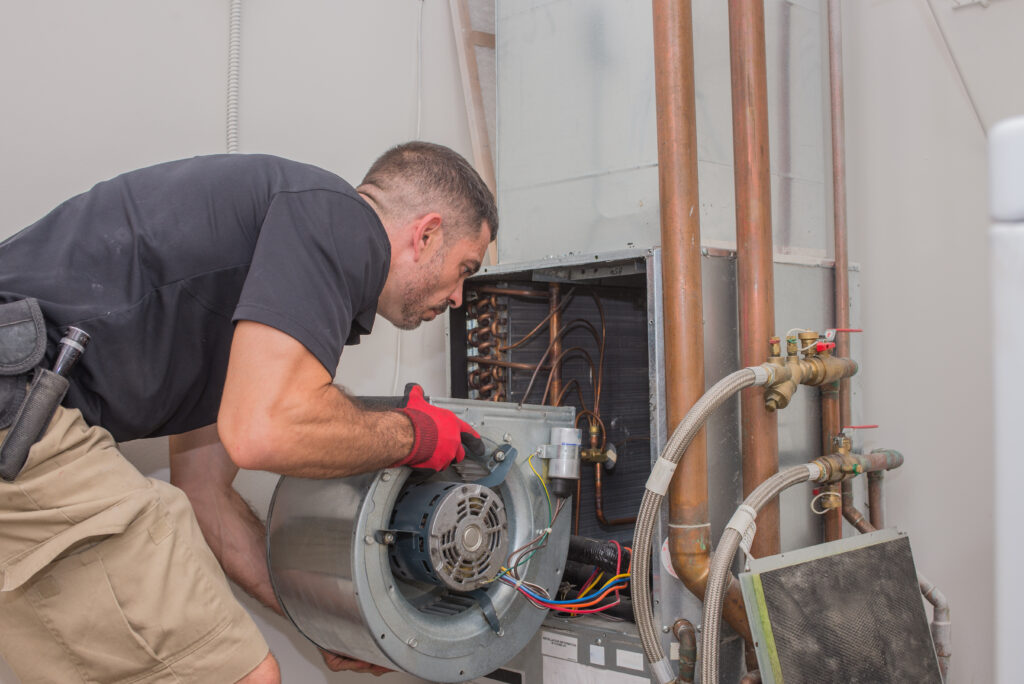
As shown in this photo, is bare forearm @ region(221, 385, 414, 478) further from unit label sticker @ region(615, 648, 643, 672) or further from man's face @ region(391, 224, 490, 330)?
unit label sticker @ region(615, 648, 643, 672)

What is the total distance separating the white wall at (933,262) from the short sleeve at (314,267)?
134cm

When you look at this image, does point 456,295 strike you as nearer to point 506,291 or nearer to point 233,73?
point 506,291

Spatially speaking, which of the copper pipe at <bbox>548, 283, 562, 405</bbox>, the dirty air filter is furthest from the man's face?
the dirty air filter

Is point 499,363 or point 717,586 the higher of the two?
point 499,363

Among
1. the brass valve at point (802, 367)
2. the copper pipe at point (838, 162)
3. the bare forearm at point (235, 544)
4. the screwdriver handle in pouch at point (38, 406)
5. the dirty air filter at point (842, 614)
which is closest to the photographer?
the screwdriver handle in pouch at point (38, 406)

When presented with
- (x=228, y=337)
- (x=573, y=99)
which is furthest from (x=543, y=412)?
(x=573, y=99)

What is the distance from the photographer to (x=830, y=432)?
5.13 ft

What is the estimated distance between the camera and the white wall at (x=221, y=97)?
1.41 m

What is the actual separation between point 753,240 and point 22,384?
3.58 ft

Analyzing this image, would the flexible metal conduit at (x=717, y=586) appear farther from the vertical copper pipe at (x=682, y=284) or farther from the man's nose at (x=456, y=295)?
the man's nose at (x=456, y=295)

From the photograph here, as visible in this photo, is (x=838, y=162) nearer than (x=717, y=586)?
No

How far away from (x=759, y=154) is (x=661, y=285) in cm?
30

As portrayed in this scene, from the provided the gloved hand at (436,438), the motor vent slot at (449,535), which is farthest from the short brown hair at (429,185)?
the motor vent slot at (449,535)

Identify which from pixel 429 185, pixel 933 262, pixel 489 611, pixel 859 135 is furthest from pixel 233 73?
pixel 933 262
